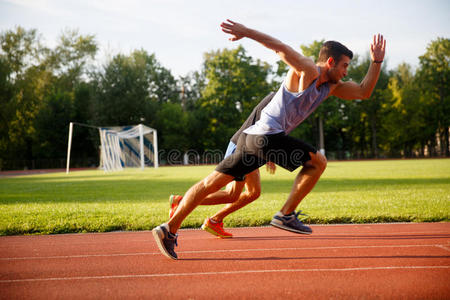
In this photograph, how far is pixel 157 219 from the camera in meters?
6.84

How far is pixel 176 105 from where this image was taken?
5675cm

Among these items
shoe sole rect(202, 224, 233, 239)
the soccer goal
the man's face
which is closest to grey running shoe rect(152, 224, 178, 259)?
shoe sole rect(202, 224, 233, 239)

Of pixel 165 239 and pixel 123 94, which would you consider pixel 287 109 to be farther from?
pixel 123 94

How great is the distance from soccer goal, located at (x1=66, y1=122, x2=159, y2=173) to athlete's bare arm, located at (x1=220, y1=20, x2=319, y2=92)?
87.8 feet

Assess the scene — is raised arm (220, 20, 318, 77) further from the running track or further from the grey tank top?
the running track

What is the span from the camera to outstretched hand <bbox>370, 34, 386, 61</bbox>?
168 inches

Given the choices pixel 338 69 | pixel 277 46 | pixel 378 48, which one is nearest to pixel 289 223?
pixel 338 69

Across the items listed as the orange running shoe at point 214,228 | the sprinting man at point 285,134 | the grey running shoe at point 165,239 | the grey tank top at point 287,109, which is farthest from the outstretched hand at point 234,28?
the orange running shoe at point 214,228

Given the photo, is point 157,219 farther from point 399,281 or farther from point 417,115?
point 417,115

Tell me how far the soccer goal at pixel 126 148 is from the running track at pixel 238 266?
82.8ft

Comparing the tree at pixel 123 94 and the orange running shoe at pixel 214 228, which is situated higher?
the tree at pixel 123 94

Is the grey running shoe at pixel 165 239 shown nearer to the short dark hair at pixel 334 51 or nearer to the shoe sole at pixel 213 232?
the shoe sole at pixel 213 232

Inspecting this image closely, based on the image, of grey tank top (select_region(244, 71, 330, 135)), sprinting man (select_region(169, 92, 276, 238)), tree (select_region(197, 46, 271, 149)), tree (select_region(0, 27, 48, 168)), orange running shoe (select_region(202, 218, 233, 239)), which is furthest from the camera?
tree (select_region(197, 46, 271, 149))

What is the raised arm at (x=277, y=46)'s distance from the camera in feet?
11.5
